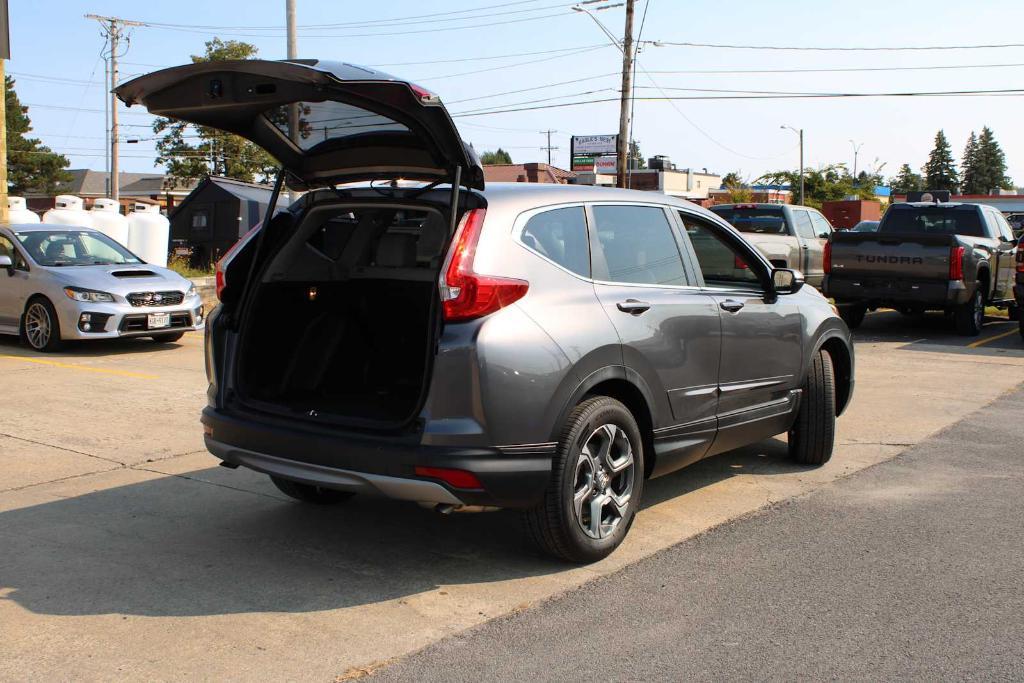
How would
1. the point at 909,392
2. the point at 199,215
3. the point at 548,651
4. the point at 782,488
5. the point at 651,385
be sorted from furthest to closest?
the point at 199,215, the point at 909,392, the point at 782,488, the point at 651,385, the point at 548,651

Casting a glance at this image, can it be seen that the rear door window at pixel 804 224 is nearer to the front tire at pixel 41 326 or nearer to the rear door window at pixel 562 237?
the front tire at pixel 41 326

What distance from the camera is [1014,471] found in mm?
6684

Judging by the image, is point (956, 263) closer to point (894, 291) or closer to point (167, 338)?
point (894, 291)

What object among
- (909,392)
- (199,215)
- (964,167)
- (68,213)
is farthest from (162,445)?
(964,167)

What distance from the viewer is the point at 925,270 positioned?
14359mm

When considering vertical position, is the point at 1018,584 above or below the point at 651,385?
below

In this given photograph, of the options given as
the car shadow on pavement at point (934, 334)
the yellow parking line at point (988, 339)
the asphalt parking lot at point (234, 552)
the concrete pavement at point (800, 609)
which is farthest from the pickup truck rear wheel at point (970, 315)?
the concrete pavement at point (800, 609)

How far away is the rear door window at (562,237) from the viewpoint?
15.5ft

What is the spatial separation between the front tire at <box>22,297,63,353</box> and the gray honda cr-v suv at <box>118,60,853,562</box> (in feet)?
24.5

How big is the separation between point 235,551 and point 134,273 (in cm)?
839

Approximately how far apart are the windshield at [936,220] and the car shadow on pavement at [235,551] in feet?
38.3

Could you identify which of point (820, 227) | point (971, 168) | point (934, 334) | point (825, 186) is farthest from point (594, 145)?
point (971, 168)

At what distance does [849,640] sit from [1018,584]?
113 cm

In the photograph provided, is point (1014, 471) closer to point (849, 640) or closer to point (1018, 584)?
point (1018, 584)
